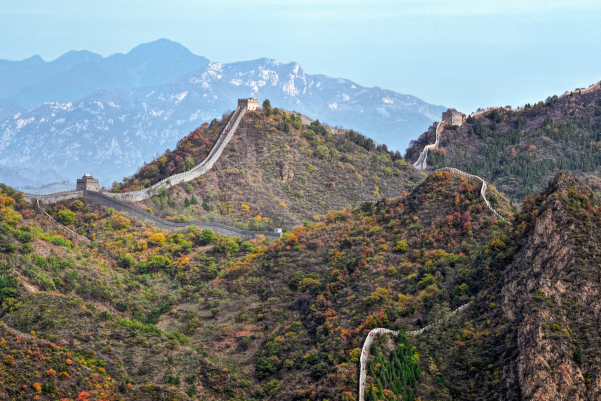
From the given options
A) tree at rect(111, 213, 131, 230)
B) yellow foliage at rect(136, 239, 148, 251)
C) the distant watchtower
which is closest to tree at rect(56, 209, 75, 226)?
tree at rect(111, 213, 131, 230)

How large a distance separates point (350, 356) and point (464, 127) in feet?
330

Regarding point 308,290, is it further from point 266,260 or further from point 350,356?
point 350,356

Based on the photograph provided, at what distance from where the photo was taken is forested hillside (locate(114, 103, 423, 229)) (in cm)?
10006

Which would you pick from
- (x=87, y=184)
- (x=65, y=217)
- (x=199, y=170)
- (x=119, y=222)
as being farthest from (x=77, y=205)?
→ (x=199, y=170)

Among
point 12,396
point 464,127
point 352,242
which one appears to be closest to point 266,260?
point 352,242

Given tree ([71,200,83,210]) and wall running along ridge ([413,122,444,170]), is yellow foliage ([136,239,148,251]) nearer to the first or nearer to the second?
tree ([71,200,83,210])

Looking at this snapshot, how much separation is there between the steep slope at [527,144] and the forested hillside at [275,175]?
43.1 feet

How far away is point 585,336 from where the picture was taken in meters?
44.3

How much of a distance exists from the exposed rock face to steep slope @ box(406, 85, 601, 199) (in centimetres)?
6485

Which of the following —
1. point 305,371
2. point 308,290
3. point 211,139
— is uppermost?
point 211,139

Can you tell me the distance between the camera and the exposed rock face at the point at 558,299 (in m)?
42.2

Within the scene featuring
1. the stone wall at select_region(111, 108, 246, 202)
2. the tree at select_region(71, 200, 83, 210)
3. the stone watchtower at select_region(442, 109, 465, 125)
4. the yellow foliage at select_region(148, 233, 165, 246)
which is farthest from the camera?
the stone watchtower at select_region(442, 109, 465, 125)

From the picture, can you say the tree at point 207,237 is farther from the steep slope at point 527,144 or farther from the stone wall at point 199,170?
the steep slope at point 527,144

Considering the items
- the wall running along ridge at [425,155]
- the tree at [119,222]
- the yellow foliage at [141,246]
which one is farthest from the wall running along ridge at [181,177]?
the wall running along ridge at [425,155]
